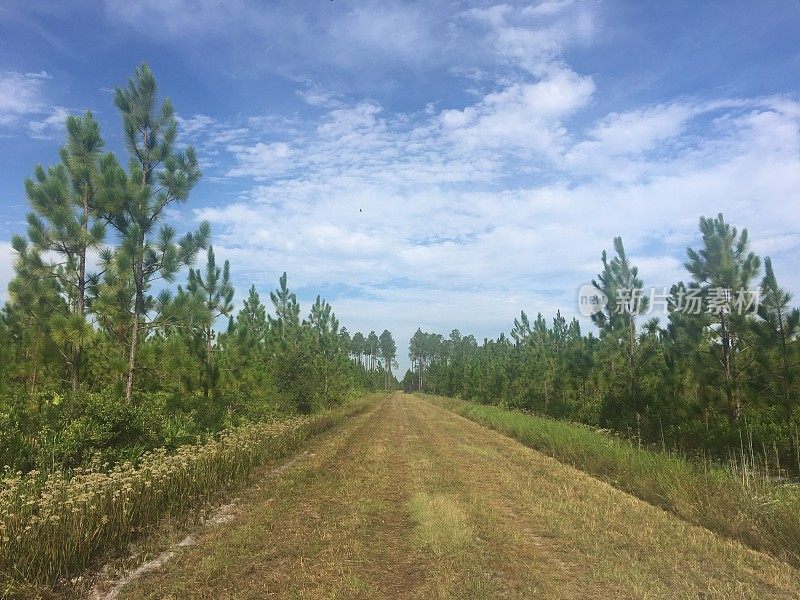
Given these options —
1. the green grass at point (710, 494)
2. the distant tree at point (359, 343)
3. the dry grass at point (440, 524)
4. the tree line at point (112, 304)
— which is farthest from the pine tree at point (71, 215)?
the distant tree at point (359, 343)

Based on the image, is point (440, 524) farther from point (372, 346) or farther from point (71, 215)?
point (372, 346)

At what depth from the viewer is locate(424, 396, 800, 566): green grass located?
6055mm

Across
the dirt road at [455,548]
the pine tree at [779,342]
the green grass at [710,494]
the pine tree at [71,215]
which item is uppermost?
the pine tree at [71,215]

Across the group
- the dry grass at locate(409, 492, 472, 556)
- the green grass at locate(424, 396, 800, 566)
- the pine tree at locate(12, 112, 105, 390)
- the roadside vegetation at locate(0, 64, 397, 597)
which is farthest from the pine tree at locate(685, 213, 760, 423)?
the pine tree at locate(12, 112, 105, 390)

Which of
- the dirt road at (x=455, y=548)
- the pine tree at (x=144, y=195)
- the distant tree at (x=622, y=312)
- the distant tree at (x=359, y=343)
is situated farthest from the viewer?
the distant tree at (x=359, y=343)

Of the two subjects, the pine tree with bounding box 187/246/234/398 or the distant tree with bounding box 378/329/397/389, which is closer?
the pine tree with bounding box 187/246/234/398

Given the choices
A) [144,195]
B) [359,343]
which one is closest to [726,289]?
[144,195]

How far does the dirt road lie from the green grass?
388 millimetres

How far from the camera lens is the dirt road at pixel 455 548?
4758 mm

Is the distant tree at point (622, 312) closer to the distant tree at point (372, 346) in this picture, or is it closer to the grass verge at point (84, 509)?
the grass verge at point (84, 509)

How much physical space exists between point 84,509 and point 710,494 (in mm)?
8540

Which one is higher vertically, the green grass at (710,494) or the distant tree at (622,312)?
the distant tree at (622,312)

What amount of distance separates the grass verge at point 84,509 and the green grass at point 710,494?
7.49 metres

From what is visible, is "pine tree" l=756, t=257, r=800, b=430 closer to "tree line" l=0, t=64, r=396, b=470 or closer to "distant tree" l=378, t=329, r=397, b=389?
"tree line" l=0, t=64, r=396, b=470
